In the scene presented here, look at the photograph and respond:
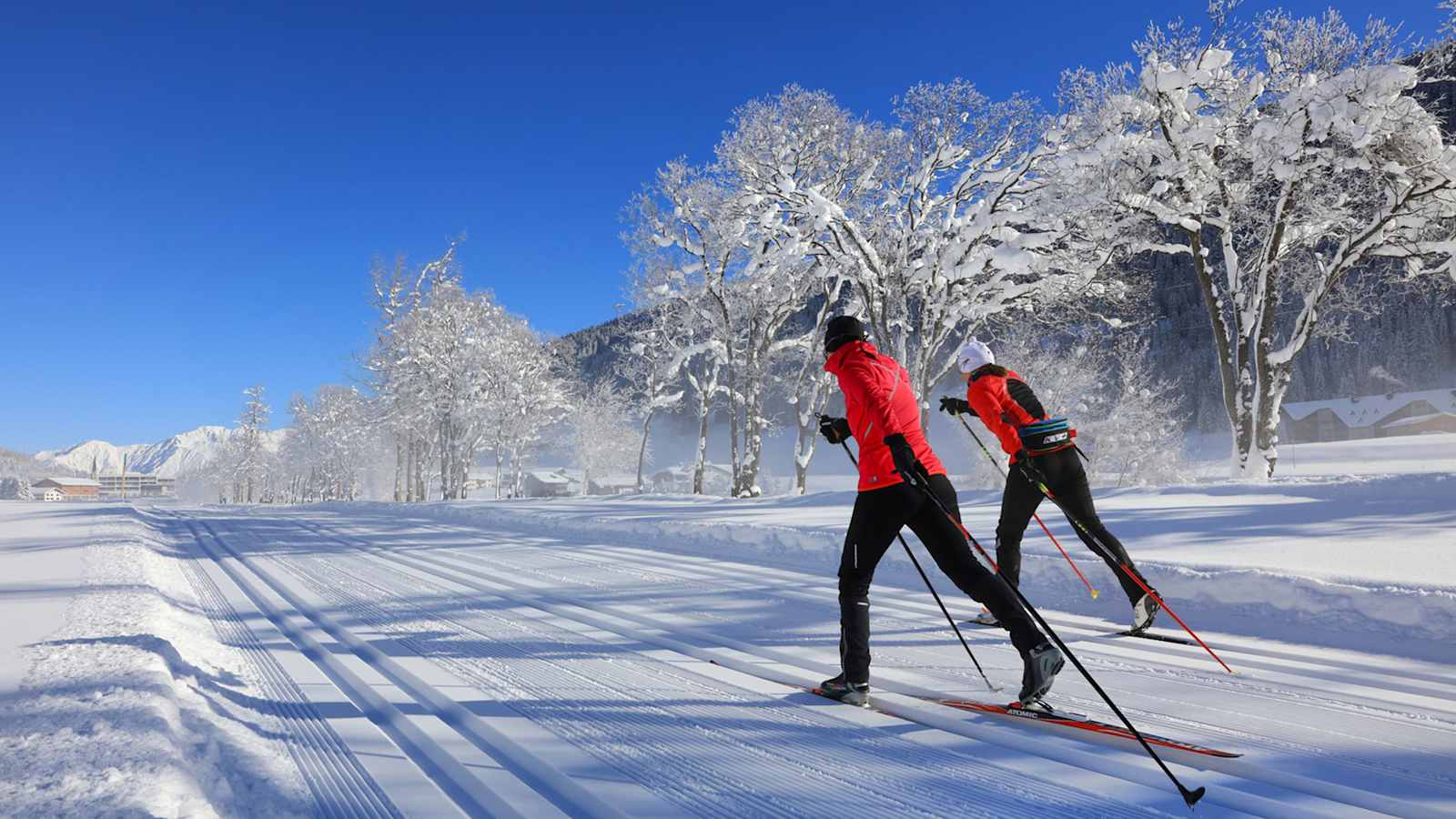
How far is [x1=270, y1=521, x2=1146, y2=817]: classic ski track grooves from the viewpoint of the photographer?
2531 millimetres

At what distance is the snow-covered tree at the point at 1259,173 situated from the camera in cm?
1382

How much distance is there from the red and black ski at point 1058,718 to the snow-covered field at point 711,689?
7cm

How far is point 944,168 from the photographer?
18.5m

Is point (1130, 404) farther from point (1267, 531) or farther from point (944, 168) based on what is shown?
point (1267, 531)

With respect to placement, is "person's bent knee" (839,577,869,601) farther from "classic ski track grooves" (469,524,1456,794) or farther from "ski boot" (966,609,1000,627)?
"ski boot" (966,609,1000,627)

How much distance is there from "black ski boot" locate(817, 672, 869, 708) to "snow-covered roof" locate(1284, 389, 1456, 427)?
8040cm

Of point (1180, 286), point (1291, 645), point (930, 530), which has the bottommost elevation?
point (1291, 645)

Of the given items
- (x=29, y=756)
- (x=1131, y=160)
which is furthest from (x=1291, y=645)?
(x=1131, y=160)

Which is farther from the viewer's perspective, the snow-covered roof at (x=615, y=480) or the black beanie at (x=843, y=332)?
the snow-covered roof at (x=615, y=480)

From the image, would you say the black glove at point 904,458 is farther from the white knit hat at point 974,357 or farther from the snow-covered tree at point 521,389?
the snow-covered tree at point 521,389

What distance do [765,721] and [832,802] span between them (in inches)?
33.4

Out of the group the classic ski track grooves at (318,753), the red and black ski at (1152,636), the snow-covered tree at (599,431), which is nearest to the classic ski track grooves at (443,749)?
the classic ski track grooves at (318,753)

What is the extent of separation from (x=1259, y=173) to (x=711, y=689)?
1659 centimetres

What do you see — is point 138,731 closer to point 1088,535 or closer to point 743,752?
point 743,752
